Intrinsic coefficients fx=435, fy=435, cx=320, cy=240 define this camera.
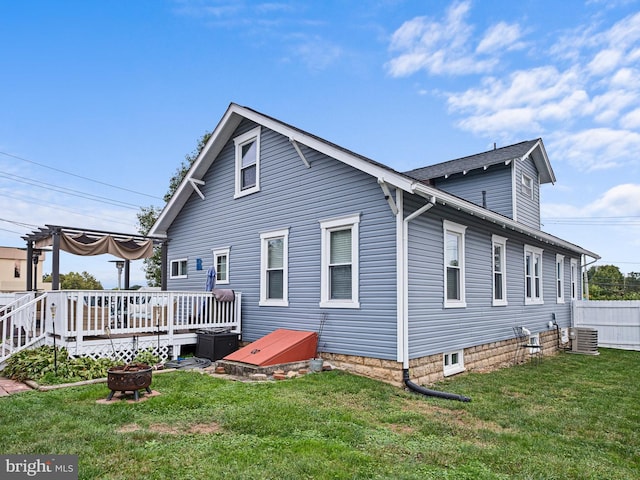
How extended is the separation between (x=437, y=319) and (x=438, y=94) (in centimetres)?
951

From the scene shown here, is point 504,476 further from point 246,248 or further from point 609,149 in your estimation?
point 609,149

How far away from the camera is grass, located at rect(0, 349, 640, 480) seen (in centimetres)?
374

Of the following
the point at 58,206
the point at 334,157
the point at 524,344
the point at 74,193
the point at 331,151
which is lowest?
the point at 524,344

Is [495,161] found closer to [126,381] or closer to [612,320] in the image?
[612,320]

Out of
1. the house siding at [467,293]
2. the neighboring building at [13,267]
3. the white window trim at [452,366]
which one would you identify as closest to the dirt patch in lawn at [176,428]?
the house siding at [467,293]

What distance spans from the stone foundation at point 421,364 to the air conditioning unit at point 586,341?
5.19m

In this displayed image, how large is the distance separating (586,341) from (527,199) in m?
5.04

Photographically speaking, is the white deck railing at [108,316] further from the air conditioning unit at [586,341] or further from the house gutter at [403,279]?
the air conditioning unit at [586,341]

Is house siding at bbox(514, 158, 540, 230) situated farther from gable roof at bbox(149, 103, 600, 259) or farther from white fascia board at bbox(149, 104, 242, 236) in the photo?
white fascia board at bbox(149, 104, 242, 236)

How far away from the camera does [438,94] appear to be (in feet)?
48.9

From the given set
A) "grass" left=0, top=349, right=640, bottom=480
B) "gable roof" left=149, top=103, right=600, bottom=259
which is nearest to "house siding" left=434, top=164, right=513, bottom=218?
"gable roof" left=149, top=103, right=600, bottom=259

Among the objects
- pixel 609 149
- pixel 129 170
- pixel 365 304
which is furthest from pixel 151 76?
pixel 609 149

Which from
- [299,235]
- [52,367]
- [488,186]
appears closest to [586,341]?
[488,186]

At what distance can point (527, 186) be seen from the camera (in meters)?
13.6
